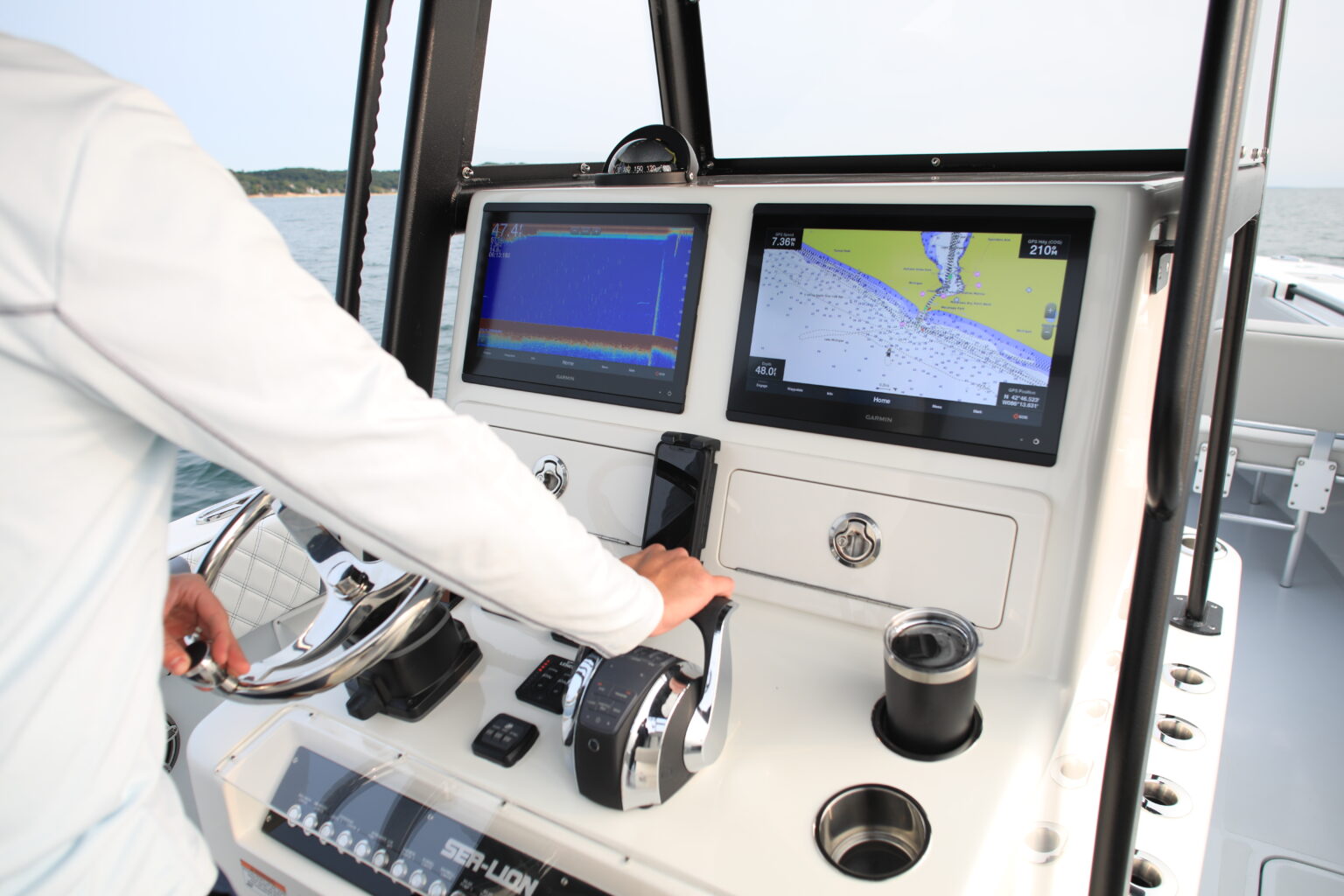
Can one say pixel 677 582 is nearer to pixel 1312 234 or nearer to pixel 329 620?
pixel 329 620

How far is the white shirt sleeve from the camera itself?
47 centimetres

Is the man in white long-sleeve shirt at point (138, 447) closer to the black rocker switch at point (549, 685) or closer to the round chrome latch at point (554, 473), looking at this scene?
the black rocker switch at point (549, 685)

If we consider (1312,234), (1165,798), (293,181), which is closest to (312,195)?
(293,181)

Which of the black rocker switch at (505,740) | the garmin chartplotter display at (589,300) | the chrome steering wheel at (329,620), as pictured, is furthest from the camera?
the garmin chartplotter display at (589,300)

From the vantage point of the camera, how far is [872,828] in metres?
0.91

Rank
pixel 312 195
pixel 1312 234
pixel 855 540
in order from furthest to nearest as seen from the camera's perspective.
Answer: pixel 1312 234
pixel 312 195
pixel 855 540

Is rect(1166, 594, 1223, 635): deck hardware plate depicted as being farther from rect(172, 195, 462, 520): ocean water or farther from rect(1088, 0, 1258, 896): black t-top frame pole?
rect(172, 195, 462, 520): ocean water

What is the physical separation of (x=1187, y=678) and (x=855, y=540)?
0.75 metres

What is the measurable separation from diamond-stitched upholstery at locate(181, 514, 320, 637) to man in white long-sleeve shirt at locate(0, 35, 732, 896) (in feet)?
5.49

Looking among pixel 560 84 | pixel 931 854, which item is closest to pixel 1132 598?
pixel 931 854

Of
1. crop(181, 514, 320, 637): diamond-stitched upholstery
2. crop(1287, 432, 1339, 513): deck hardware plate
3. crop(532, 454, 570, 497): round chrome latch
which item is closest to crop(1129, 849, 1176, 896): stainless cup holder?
crop(532, 454, 570, 497): round chrome latch

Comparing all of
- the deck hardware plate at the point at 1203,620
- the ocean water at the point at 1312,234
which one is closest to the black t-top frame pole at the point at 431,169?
the deck hardware plate at the point at 1203,620

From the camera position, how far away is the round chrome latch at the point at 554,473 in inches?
56.4

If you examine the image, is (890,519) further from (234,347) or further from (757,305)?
(234,347)
